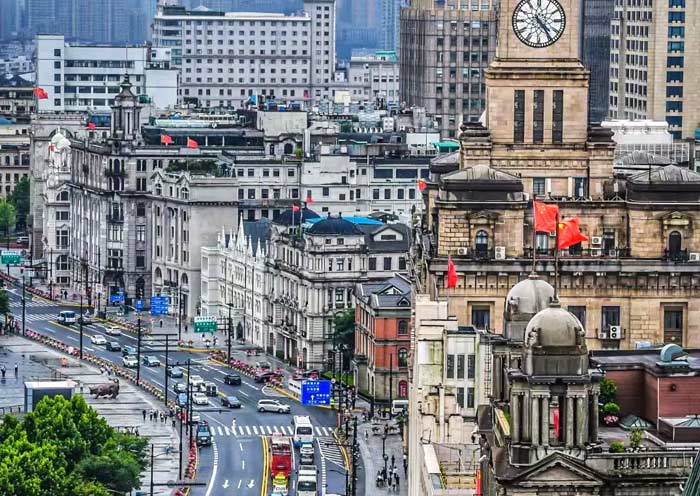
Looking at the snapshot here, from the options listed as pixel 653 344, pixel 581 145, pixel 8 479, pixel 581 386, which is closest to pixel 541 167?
pixel 581 145

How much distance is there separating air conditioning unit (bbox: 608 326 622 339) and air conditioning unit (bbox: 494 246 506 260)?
833cm

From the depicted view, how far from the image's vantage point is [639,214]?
178 metres

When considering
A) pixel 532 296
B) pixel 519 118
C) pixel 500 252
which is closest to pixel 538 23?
pixel 519 118

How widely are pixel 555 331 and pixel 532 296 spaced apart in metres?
14.4

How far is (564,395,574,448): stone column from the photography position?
112 meters

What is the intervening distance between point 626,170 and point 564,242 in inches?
942

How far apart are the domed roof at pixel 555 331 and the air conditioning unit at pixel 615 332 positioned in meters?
65.5

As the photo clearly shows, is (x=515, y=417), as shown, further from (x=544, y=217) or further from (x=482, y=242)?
(x=482, y=242)

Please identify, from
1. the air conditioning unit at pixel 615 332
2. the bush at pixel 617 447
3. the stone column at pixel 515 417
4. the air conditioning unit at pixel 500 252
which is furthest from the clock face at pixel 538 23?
the stone column at pixel 515 417

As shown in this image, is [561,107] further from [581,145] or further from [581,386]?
[581,386]

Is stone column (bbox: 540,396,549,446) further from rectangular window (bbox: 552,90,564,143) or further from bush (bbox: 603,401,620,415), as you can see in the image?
rectangular window (bbox: 552,90,564,143)

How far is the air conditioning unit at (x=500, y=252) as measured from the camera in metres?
175

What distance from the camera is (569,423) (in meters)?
112


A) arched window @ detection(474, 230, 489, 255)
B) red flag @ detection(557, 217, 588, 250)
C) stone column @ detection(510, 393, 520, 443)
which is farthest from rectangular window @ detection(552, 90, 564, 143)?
stone column @ detection(510, 393, 520, 443)
